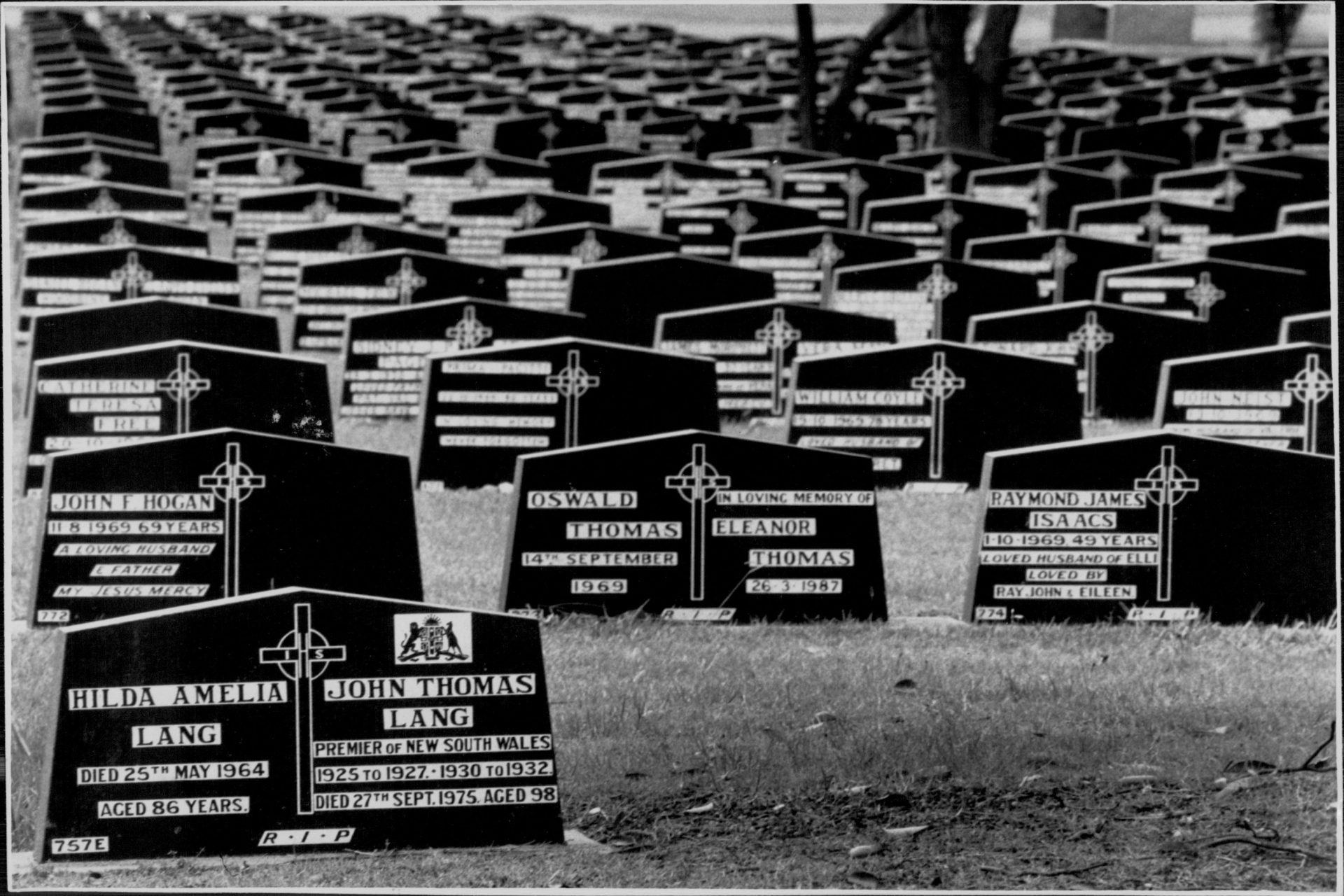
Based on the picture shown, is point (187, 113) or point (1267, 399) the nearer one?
point (1267, 399)

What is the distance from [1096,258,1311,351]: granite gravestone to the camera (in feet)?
37.6

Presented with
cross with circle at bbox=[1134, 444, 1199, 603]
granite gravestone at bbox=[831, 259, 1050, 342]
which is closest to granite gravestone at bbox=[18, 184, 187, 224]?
granite gravestone at bbox=[831, 259, 1050, 342]

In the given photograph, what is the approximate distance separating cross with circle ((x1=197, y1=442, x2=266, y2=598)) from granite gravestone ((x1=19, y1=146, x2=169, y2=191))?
8.43 meters

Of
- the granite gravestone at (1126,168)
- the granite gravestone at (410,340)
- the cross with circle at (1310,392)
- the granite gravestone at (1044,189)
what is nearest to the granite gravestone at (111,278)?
the granite gravestone at (410,340)

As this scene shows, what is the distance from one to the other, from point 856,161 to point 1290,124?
700cm

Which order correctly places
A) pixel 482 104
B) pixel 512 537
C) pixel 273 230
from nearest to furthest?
1. pixel 512 537
2. pixel 273 230
3. pixel 482 104

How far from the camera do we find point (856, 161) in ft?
51.3

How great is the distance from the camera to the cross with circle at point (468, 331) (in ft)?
33.3

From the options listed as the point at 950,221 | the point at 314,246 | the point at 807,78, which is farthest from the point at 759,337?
the point at 807,78

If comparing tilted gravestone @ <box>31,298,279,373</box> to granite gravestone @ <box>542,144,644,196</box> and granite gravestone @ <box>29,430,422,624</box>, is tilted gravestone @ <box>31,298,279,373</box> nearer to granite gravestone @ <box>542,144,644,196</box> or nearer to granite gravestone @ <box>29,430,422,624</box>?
granite gravestone @ <box>29,430,422,624</box>

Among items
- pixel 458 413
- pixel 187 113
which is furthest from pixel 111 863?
pixel 187 113

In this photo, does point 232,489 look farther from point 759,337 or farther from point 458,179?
point 458,179

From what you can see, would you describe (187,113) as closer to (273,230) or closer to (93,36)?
(273,230)

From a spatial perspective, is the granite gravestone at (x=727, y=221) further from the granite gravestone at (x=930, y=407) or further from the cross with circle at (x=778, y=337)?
the granite gravestone at (x=930, y=407)
